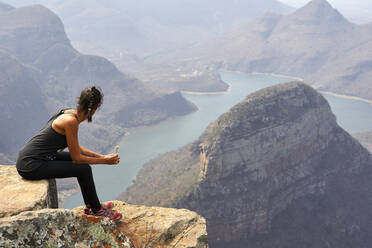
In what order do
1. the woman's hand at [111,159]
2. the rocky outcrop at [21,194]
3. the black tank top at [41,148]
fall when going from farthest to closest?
the woman's hand at [111,159] → the black tank top at [41,148] → the rocky outcrop at [21,194]

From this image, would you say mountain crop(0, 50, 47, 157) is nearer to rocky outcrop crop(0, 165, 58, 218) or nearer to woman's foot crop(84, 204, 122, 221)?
rocky outcrop crop(0, 165, 58, 218)

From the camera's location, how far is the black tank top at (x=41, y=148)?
6.89 m

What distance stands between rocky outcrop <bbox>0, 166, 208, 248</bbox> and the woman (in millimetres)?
368

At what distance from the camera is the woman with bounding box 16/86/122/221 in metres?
6.67

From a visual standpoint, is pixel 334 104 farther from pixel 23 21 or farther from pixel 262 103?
pixel 23 21

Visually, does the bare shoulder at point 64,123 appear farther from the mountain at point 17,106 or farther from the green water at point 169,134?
the mountain at point 17,106

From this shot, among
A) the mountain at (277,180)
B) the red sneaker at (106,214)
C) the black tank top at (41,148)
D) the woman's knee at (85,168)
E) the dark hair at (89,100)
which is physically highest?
the dark hair at (89,100)

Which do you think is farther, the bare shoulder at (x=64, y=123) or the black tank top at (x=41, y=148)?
the black tank top at (x=41, y=148)

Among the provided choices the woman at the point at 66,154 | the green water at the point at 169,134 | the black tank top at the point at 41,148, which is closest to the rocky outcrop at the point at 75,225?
the woman at the point at 66,154

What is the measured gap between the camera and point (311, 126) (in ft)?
221

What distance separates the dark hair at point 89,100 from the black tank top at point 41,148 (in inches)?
28.4

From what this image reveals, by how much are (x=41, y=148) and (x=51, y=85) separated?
162 meters

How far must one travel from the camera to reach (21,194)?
684 centimetres

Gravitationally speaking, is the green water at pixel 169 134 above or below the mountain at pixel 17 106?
below
